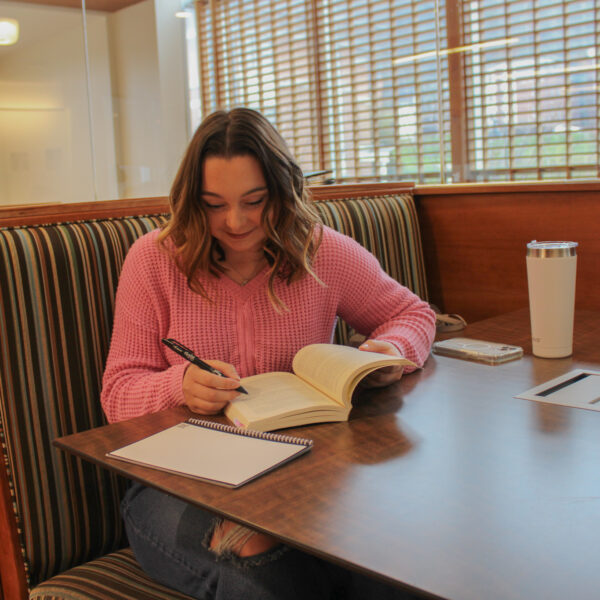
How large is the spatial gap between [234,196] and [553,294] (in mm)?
605

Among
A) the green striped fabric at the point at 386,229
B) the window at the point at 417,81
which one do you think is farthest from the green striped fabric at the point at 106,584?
the window at the point at 417,81

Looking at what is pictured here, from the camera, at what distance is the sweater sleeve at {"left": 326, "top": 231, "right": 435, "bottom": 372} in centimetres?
151

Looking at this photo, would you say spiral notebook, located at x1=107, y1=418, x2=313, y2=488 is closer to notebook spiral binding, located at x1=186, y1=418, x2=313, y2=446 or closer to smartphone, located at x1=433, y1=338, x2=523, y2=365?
notebook spiral binding, located at x1=186, y1=418, x2=313, y2=446

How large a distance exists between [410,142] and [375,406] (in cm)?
222

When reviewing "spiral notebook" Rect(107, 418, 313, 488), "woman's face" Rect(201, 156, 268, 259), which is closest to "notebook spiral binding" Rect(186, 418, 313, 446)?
"spiral notebook" Rect(107, 418, 313, 488)

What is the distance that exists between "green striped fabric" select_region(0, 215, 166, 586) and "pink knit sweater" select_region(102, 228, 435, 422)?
9 cm

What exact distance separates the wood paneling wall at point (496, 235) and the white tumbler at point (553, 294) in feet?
2.24

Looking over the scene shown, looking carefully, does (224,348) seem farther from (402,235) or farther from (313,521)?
(402,235)

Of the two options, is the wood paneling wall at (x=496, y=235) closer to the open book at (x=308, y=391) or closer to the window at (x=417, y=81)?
the window at (x=417, y=81)

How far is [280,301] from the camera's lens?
4.61ft

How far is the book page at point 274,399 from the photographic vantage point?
1035 millimetres

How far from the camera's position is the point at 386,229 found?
2.19 meters

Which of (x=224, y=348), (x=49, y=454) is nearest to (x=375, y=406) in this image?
(x=224, y=348)

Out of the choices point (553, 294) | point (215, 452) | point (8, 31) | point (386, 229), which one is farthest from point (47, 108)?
point (215, 452)
